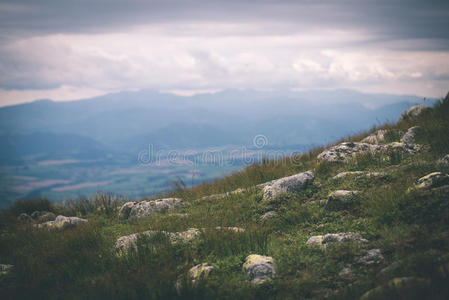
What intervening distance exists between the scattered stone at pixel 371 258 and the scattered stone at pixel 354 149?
627 centimetres

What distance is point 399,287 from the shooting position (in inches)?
182

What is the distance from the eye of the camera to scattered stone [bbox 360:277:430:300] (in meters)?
Answer: 4.54

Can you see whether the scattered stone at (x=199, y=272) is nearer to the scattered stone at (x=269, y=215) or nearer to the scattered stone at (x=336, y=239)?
the scattered stone at (x=336, y=239)

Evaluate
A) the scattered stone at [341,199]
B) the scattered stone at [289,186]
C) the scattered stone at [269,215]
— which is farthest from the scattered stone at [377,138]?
the scattered stone at [269,215]

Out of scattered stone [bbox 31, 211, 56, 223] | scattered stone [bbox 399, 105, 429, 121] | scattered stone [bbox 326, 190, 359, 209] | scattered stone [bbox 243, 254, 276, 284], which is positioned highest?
scattered stone [bbox 399, 105, 429, 121]

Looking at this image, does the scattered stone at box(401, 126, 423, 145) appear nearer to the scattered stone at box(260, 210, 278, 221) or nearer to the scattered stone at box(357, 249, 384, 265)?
the scattered stone at box(260, 210, 278, 221)

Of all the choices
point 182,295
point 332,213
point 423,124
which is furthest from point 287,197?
point 423,124

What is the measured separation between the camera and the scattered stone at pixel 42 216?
13.2 m

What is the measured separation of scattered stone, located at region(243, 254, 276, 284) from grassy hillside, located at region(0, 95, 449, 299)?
0.13 metres

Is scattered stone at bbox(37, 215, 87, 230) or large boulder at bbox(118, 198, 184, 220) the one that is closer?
scattered stone at bbox(37, 215, 87, 230)

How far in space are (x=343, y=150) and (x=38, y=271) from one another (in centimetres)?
1052

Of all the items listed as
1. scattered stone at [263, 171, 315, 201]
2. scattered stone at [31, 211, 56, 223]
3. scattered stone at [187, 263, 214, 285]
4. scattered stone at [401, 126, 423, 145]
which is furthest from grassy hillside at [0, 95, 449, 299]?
scattered stone at [31, 211, 56, 223]

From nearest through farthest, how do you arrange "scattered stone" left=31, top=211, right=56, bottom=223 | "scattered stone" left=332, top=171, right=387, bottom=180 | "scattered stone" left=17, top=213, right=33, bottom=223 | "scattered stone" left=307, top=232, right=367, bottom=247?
1. "scattered stone" left=307, top=232, right=367, bottom=247
2. "scattered stone" left=332, top=171, right=387, bottom=180
3. "scattered stone" left=17, top=213, right=33, bottom=223
4. "scattered stone" left=31, top=211, right=56, bottom=223

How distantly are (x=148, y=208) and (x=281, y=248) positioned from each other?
5.90 meters
